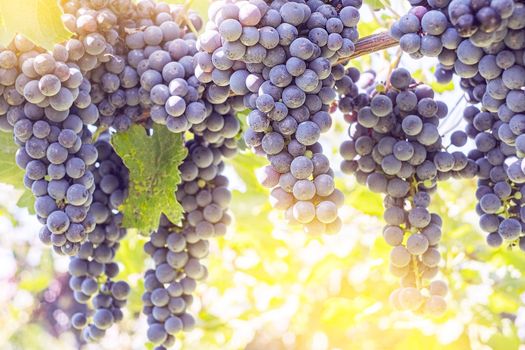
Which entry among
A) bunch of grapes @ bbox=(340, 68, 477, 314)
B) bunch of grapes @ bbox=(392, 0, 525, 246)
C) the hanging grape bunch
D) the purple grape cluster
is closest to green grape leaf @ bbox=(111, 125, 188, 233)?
the hanging grape bunch

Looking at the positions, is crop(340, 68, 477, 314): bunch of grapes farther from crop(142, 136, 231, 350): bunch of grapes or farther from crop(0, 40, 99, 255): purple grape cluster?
crop(0, 40, 99, 255): purple grape cluster

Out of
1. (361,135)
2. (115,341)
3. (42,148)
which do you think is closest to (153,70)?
(42,148)

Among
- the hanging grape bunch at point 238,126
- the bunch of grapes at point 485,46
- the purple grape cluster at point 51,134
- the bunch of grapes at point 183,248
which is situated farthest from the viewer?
the bunch of grapes at point 183,248

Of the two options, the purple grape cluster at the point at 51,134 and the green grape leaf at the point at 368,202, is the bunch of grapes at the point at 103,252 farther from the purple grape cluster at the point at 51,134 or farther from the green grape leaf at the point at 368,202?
the green grape leaf at the point at 368,202

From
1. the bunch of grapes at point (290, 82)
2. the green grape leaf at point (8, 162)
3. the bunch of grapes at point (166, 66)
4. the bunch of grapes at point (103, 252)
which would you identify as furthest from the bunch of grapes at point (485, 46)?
the green grape leaf at point (8, 162)

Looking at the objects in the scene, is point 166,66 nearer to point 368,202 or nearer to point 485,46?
point 485,46
